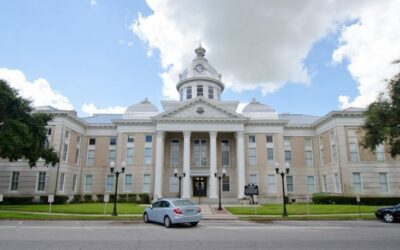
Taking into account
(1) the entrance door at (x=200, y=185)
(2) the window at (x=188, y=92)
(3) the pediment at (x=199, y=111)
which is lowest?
(1) the entrance door at (x=200, y=185)

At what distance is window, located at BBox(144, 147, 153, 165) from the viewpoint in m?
39.6

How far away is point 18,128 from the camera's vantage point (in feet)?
78.3

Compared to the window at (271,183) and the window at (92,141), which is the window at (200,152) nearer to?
the window at (271,183)

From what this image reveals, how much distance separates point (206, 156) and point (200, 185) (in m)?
4.05

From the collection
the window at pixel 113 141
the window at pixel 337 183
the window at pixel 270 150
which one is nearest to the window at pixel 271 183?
the window at pixel 270 150

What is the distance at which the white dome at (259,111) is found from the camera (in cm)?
4253

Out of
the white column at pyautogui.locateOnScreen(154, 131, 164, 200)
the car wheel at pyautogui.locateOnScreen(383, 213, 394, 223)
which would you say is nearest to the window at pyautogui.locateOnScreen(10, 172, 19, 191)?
the white column at pyautogui.locateOnScreen(154, 131, 164, 200)

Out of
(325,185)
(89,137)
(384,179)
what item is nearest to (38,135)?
(89,137)

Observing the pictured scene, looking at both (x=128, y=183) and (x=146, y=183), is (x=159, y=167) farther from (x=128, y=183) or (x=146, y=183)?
(x=128, y=183)

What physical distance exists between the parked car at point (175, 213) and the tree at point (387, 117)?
16.2 meters

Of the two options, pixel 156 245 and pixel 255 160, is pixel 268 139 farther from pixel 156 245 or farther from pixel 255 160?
pixel 156 245

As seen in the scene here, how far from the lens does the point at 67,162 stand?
3694 centimetres

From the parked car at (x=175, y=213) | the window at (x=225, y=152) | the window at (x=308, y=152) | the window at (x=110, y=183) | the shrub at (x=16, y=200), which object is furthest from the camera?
the window at (x=308, y=152)

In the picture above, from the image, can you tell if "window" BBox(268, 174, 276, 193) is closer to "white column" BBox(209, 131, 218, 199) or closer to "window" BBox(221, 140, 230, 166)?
"window" BBox(221, 140, 230, 166)
